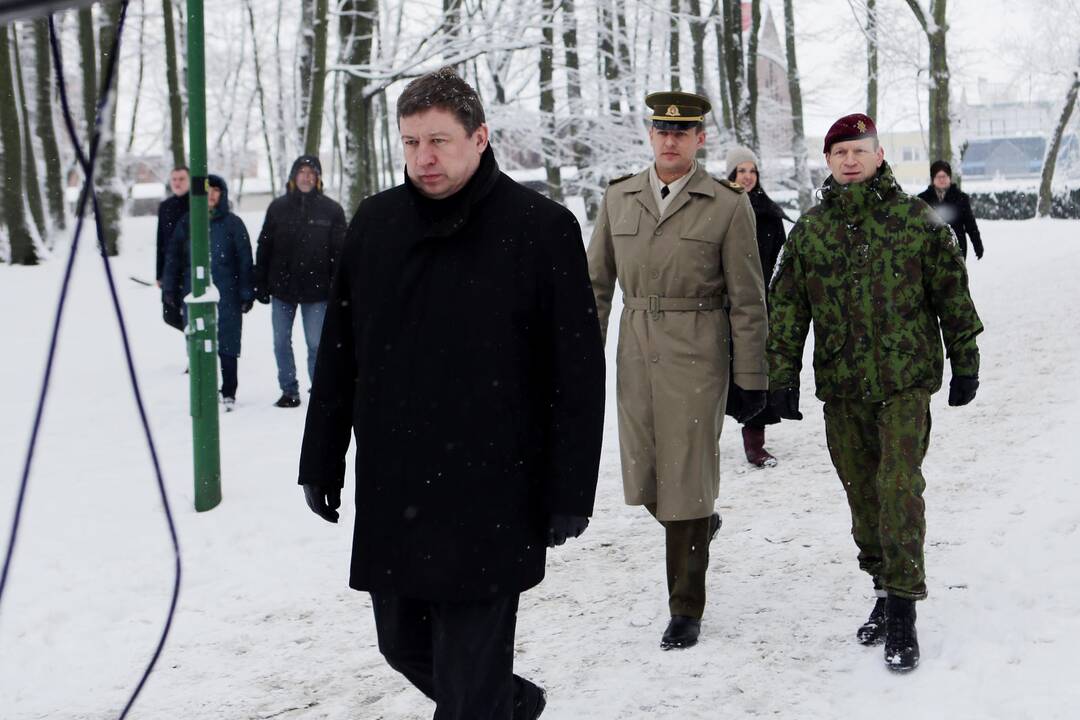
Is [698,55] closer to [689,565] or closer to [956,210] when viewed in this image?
[956,210]

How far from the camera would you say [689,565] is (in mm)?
4688

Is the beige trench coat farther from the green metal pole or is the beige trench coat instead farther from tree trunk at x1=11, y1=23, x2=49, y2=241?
tree trunk at x1=11, y1=23, x2=49, y2=241

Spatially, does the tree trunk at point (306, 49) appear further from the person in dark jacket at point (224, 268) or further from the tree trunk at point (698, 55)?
the tree trunk at point (698, 55)

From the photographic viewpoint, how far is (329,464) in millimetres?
3219

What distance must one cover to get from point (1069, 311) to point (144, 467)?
11066 millimetres

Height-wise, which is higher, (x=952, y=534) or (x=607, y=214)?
(x=607, y=214)

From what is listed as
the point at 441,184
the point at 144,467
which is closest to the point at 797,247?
the point at 441,184

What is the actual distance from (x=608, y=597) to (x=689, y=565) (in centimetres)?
78

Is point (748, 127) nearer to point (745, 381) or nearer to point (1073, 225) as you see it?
point (1073, 225)

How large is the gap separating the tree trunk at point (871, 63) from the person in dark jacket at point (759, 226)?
2382 centimetres

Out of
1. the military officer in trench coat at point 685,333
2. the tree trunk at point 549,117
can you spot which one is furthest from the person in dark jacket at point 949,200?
the tree trunk at point 549,117

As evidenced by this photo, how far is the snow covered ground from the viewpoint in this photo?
424 centimetres

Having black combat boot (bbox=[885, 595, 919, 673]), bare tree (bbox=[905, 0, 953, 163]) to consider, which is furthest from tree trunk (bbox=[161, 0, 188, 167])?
black combat boot (bbox=[885, 595, 919, 673])

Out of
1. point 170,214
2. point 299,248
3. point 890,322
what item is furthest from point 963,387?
point 170,214
